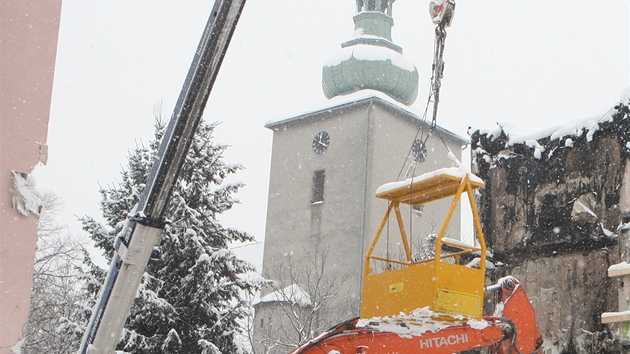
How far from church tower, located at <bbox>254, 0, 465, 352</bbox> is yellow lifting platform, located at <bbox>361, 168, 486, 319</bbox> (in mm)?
26322

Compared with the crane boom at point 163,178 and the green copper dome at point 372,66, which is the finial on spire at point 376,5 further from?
the crane boom at point 163,178

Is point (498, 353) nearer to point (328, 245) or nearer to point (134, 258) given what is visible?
point (134, 258)

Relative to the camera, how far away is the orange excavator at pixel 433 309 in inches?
280

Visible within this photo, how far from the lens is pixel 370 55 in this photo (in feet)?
139

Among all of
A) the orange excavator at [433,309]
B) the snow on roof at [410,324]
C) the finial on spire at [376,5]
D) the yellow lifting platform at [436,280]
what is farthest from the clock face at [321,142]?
the snow on roof at [410,324]

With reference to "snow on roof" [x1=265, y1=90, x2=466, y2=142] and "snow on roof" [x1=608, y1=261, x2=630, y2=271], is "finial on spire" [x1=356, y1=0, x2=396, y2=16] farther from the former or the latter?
"snow on roof" [x1=608, y1=261, x2=630, y2=271]

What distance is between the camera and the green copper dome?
42250mm

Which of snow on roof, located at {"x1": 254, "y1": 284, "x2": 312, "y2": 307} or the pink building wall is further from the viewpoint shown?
snow on roof, located at {"x1": 254, "y1": 284, "x2": 312, "y2": 307}

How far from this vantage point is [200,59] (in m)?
5.39

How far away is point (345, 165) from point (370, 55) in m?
6.24

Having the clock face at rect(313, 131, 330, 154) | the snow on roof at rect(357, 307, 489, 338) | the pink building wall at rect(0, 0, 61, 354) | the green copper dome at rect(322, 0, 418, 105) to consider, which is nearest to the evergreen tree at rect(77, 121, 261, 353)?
the snow on roof at rect(357, 307, 489, 338)

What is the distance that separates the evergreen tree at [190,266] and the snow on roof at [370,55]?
28.1 meters

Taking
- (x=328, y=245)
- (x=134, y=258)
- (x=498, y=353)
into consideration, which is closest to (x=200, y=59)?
(x=134, y=258)

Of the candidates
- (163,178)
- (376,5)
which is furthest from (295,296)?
(163,178)
